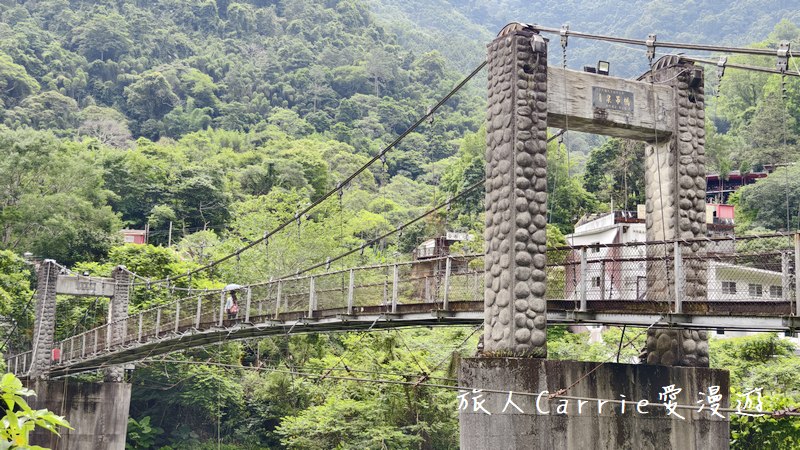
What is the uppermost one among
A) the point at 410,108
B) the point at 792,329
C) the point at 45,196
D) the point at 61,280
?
the point at 410,108

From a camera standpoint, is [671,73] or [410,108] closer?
[671,73]

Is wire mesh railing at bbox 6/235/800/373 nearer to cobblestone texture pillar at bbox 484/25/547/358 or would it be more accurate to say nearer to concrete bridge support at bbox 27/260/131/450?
cobblestone texture pillar at bbox 484/25/547/358

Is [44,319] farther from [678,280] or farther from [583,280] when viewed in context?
[678,280]

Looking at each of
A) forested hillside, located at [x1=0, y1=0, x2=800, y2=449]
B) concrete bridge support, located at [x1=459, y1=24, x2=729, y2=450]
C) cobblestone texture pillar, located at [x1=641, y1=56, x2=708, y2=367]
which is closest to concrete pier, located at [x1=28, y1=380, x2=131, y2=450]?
forested hillside, located at [x1=0, y1=0, x2=800, y2=449]

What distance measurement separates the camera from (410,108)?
233 feet

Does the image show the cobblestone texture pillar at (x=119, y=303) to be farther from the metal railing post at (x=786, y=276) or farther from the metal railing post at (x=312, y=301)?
the metal railing post at (x=786, y=276)

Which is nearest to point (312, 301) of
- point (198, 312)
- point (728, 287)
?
point (198, 312)

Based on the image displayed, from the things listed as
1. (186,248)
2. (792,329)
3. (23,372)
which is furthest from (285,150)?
(792,329)

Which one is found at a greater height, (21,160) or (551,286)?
(21,160)

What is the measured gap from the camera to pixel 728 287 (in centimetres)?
918

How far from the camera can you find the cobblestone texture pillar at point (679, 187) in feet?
32.2

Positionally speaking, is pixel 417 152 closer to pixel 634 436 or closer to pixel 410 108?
pixel 410 108

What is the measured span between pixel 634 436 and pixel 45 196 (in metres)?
26.1

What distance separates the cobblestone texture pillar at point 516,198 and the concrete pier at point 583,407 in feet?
0.97
